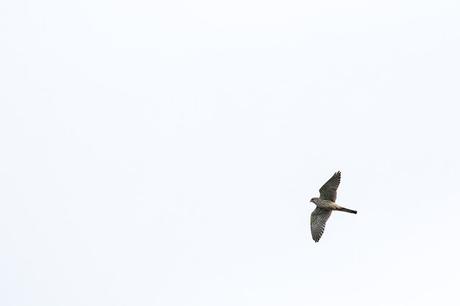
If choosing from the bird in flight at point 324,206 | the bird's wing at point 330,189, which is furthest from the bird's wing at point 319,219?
the bird's wing at point 330,189

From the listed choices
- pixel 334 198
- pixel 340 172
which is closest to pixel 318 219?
pixel 334 198

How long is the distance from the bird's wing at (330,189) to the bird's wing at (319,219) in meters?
0.86

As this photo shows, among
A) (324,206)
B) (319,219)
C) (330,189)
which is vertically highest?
(330,189)

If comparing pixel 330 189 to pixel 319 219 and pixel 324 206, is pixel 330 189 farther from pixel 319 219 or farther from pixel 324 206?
pixel 319 219

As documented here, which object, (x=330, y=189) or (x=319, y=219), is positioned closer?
(x=330, y=189)

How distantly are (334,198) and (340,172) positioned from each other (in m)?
1.98

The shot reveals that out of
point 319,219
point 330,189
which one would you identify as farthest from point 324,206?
point 330,189

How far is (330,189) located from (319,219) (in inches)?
83.5

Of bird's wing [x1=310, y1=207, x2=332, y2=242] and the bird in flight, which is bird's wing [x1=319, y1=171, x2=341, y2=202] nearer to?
the bird in flight

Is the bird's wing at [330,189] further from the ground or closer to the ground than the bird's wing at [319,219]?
further from the ground

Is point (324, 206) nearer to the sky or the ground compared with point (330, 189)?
nearer to the ground

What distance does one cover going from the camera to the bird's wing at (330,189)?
27062mm

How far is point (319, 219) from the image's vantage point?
27781mm

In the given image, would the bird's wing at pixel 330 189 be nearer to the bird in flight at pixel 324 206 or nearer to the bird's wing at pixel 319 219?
the bird in flight at pixel 324 206
